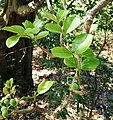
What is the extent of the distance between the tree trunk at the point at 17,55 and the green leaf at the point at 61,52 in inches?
78.6

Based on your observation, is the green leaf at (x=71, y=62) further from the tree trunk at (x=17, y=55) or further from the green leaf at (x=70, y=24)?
the tree trunk at (x=17, y=55)

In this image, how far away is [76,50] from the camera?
1.20ft

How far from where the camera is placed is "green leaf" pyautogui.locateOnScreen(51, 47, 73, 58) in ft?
1.19

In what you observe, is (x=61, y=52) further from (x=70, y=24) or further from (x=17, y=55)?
(x=17, y=55)

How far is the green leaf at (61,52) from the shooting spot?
36 cm

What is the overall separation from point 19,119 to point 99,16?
126cm

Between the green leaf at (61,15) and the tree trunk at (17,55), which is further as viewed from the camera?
the tree trunk at (17,55)

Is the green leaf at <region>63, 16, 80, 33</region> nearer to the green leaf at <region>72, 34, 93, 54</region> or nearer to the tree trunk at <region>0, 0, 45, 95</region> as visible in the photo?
the green leaf at <region>72, 34, 93, 54</region>

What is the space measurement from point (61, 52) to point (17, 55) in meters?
2.62

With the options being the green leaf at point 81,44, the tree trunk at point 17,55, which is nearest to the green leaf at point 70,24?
the green leaf at point 81,44

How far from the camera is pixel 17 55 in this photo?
2955 mm

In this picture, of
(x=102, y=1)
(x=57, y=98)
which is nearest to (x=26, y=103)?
(x=57, y=98)

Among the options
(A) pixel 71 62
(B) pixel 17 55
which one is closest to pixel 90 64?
(A) pixel 71 62

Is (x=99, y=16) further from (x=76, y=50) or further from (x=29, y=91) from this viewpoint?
(x=76, y=50)
